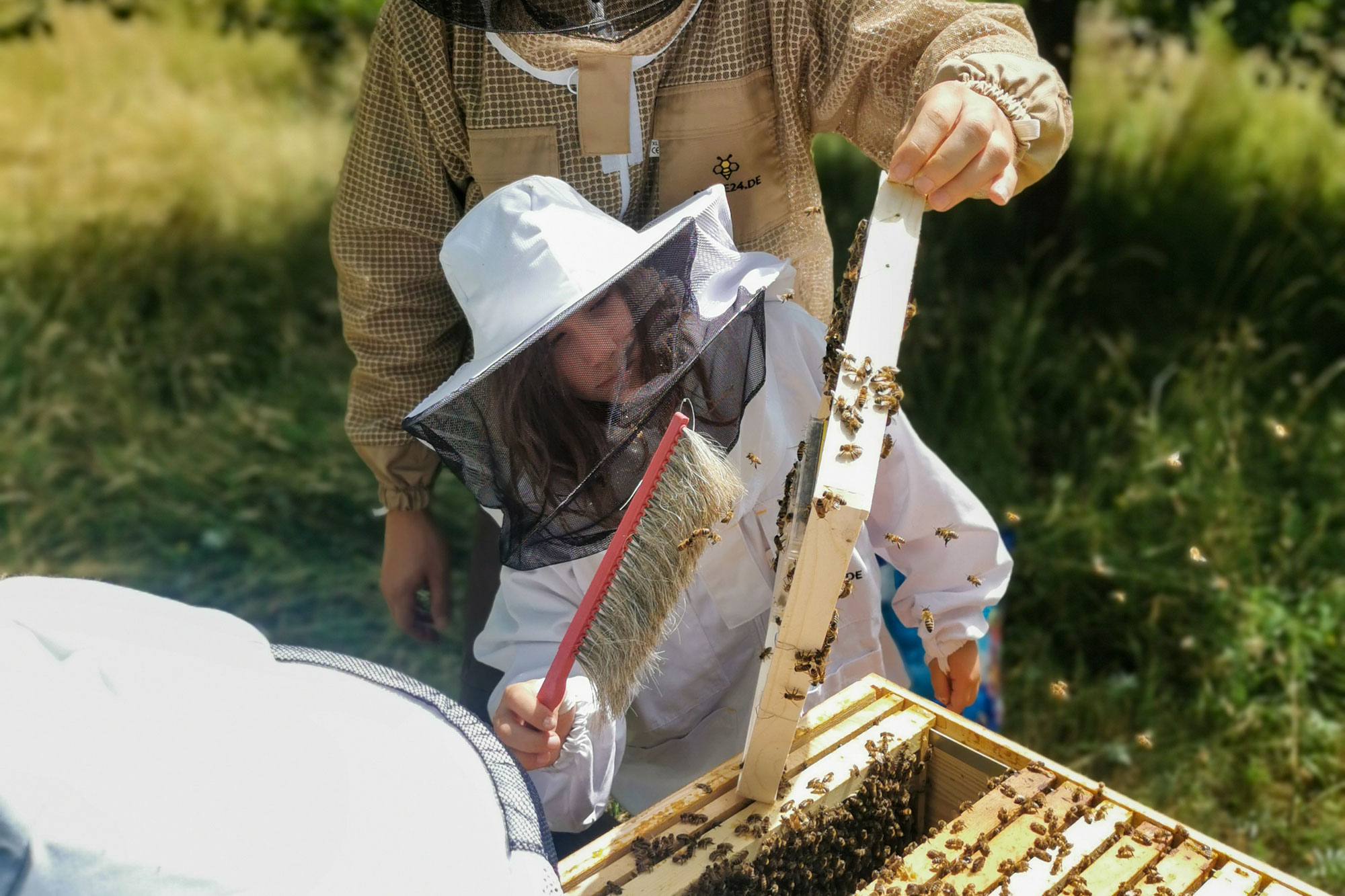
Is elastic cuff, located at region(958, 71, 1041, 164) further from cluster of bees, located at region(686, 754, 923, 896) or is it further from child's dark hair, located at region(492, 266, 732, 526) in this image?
cluster of bees, located at region(686, 754, 923, 896)

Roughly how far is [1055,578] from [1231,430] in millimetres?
873

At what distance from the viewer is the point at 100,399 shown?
4938 mm

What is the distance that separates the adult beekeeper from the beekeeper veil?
333mm

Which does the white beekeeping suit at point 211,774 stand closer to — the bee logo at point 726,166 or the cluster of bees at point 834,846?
the cluster of bees at point 834,846

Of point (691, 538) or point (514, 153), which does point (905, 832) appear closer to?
point (691, 538)

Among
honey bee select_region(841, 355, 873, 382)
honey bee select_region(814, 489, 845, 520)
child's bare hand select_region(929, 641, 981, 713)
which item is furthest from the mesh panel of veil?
child's bare hand select_region(929, 641, 981, 713)

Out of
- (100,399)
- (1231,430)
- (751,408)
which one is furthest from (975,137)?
(100,399)

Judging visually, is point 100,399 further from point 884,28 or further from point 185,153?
point 884,28

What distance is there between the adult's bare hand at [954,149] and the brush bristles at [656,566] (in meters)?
0.51

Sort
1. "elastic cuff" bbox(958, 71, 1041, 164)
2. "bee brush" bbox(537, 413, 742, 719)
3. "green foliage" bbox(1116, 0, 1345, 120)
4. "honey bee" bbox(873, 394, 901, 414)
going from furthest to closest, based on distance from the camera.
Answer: "green foliage" bbox(1116, 0, 1345, 120), "elastic cuff" bbox(958, 71, 1041, 164), "bee brush" bbox(537, 413, 742, 719), "honey bee" bbox(873, 394, 901, 414)

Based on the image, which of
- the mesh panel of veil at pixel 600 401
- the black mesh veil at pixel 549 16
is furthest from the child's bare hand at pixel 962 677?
the black mesh veil at pixel 549 16

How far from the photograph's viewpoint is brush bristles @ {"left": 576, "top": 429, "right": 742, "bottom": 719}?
1511 millimetres

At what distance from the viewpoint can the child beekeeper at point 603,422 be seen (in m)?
1.66

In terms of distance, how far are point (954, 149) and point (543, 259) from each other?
0.64m
